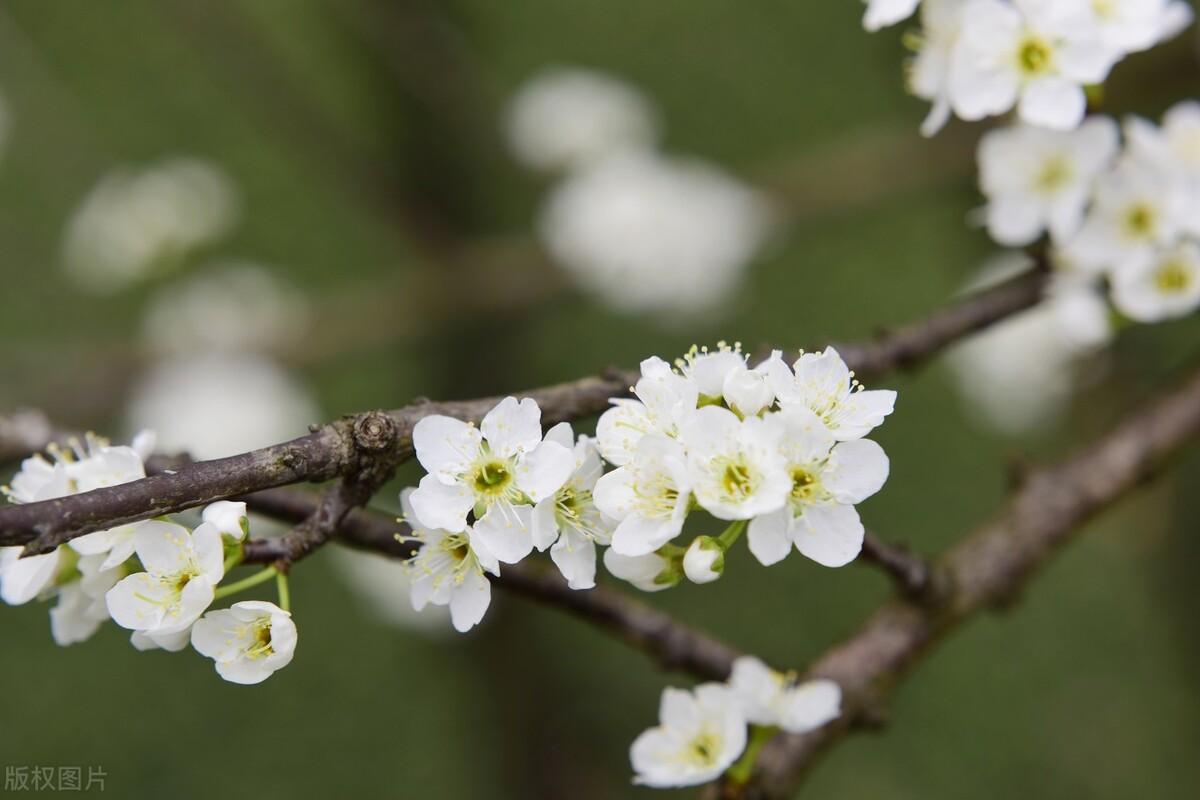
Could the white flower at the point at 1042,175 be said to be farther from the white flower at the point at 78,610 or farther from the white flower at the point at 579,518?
the white flower at the point at 78,610

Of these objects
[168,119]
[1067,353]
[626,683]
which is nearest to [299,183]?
[168,119]

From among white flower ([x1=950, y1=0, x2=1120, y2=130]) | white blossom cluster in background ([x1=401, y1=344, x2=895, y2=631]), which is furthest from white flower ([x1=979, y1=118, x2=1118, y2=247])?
white blossom cluster in background ([x1=401, y1=344, x2=895, y2=631])

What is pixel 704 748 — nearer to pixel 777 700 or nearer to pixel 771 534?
pixel 777 700

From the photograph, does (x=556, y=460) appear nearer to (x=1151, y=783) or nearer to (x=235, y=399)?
(x=235, y=399)

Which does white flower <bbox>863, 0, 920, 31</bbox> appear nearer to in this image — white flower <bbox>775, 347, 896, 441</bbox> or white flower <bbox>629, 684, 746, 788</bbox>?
white flower <bbox>775, 347, 896, 441</bbox>

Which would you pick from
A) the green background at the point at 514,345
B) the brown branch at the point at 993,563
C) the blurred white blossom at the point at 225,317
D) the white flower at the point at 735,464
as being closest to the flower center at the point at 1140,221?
the brown branch at the point at 993,563

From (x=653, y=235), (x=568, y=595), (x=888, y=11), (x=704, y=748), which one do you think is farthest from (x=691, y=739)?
(x=653, y=235)
